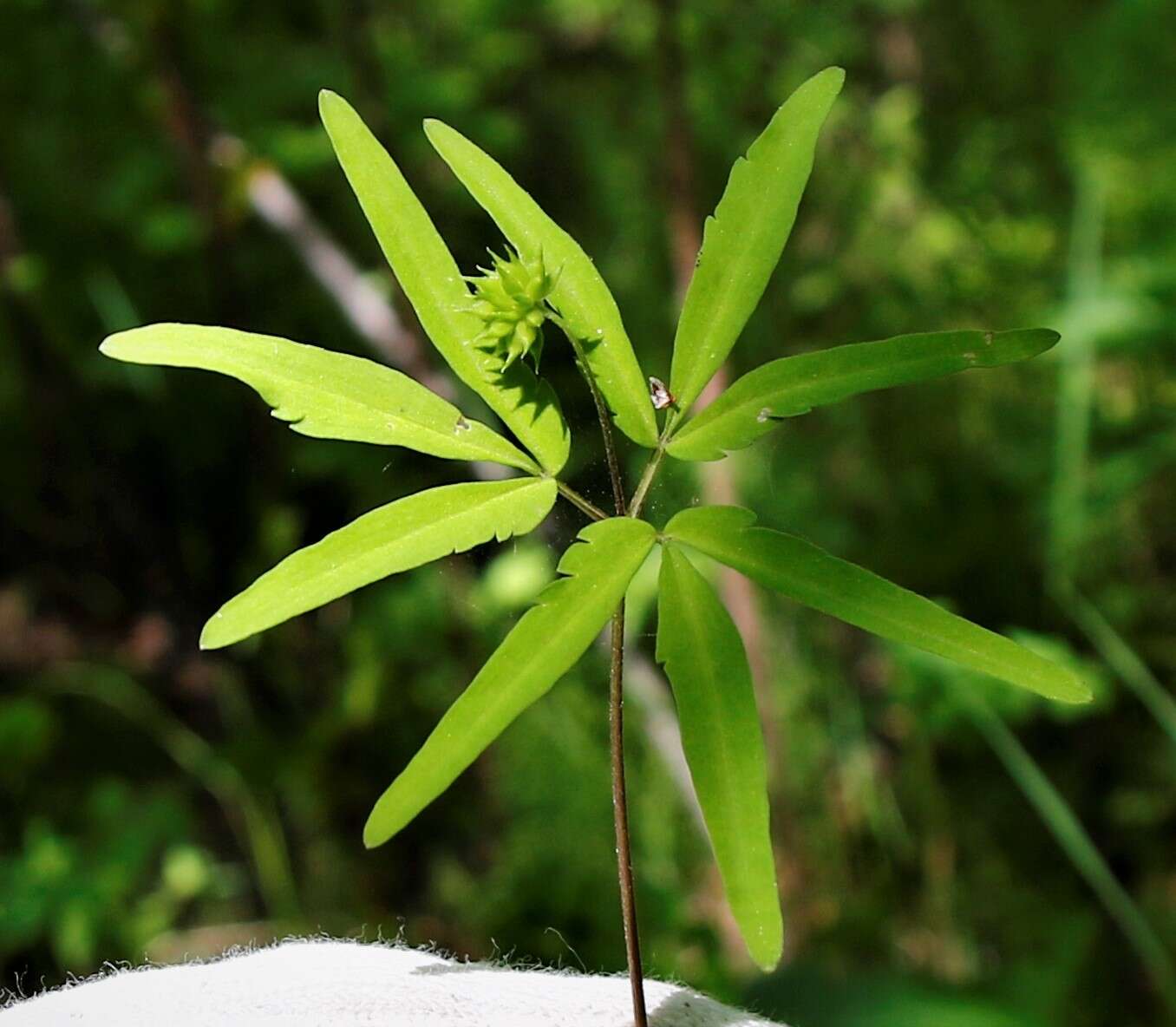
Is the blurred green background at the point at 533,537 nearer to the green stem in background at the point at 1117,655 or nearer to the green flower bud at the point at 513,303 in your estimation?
the green stem in background at the point at 1117,655

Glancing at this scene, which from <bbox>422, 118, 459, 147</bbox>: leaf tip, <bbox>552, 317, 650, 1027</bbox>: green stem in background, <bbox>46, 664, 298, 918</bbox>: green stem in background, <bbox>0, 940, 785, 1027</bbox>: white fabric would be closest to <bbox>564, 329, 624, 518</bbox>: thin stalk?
<bbox>552, 317, 650, 1027</bbox>: green stem in background

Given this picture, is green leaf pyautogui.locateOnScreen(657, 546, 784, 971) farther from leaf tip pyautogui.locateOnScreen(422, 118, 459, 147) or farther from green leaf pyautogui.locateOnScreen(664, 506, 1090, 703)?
leaf tip pyautogui.locateOnScreen(422, 118, 459, 147)

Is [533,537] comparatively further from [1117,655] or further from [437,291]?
[437,291]

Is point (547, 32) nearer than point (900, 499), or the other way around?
point (900, 499)

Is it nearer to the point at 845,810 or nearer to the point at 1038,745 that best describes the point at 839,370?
the point at 845,810

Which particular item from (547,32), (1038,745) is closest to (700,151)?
(547,32)

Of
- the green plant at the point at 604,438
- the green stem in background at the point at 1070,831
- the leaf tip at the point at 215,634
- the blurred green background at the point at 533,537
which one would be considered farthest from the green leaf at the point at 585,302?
the blurred green background at the point at 533,537
